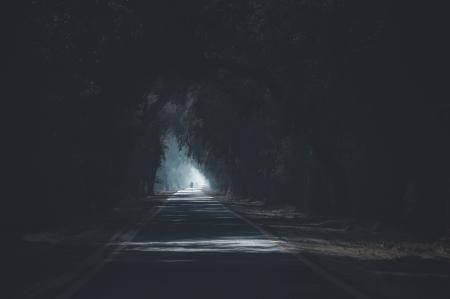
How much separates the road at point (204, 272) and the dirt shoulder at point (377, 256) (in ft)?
2.29

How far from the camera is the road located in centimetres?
1434

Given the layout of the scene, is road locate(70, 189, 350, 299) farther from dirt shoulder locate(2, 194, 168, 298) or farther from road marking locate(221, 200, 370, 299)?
dirt shoulder locate(2, 194, 168, 298)

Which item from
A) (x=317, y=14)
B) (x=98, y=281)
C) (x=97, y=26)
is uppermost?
(x=317, y=14)

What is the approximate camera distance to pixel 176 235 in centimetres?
Result: 2952

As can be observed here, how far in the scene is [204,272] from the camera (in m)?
17.5

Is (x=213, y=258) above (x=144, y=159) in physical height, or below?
below

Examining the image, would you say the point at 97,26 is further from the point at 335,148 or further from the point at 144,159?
the point at 144,159

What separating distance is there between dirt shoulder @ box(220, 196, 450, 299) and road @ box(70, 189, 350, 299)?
0.70 metres

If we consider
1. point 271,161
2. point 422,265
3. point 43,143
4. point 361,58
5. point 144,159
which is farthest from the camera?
point 144,159

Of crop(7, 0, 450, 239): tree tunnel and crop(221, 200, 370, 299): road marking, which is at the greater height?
crop(7, 0, 450, 239): tree tunnel

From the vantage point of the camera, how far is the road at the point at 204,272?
14336mm

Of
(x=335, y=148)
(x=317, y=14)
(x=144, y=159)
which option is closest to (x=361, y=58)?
(x=317, y=14)

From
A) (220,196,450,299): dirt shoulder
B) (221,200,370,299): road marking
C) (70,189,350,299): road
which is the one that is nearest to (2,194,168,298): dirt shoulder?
(70,189,350,299): road

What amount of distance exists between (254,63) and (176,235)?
14.8 metres
